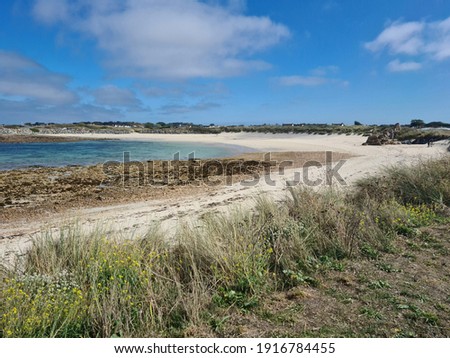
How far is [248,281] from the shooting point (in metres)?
3.86

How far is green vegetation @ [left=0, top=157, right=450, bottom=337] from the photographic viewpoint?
3143 mm

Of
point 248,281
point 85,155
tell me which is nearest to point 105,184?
point 248,281

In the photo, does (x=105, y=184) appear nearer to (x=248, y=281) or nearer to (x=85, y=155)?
(x=248, y=281)

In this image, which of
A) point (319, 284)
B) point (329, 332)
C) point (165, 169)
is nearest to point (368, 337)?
point (329, 332)

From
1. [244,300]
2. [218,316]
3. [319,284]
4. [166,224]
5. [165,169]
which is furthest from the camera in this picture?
[165,169]

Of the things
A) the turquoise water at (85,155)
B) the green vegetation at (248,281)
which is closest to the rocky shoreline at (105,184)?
the turquoise water at (85,155)

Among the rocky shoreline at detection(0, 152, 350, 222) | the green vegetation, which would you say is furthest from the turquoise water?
the green vegetation

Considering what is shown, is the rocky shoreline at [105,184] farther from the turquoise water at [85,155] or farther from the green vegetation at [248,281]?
the green vegetation at [248,281]

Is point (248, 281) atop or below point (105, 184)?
atop

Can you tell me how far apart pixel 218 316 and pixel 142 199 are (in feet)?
29.8

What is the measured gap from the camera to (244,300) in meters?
3.65

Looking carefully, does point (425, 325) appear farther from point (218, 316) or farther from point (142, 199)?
point (142, 199)

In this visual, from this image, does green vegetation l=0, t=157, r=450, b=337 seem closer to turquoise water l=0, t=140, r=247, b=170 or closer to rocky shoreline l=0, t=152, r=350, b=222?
rocky shoreline l=0, t=152, r=350, b=222
